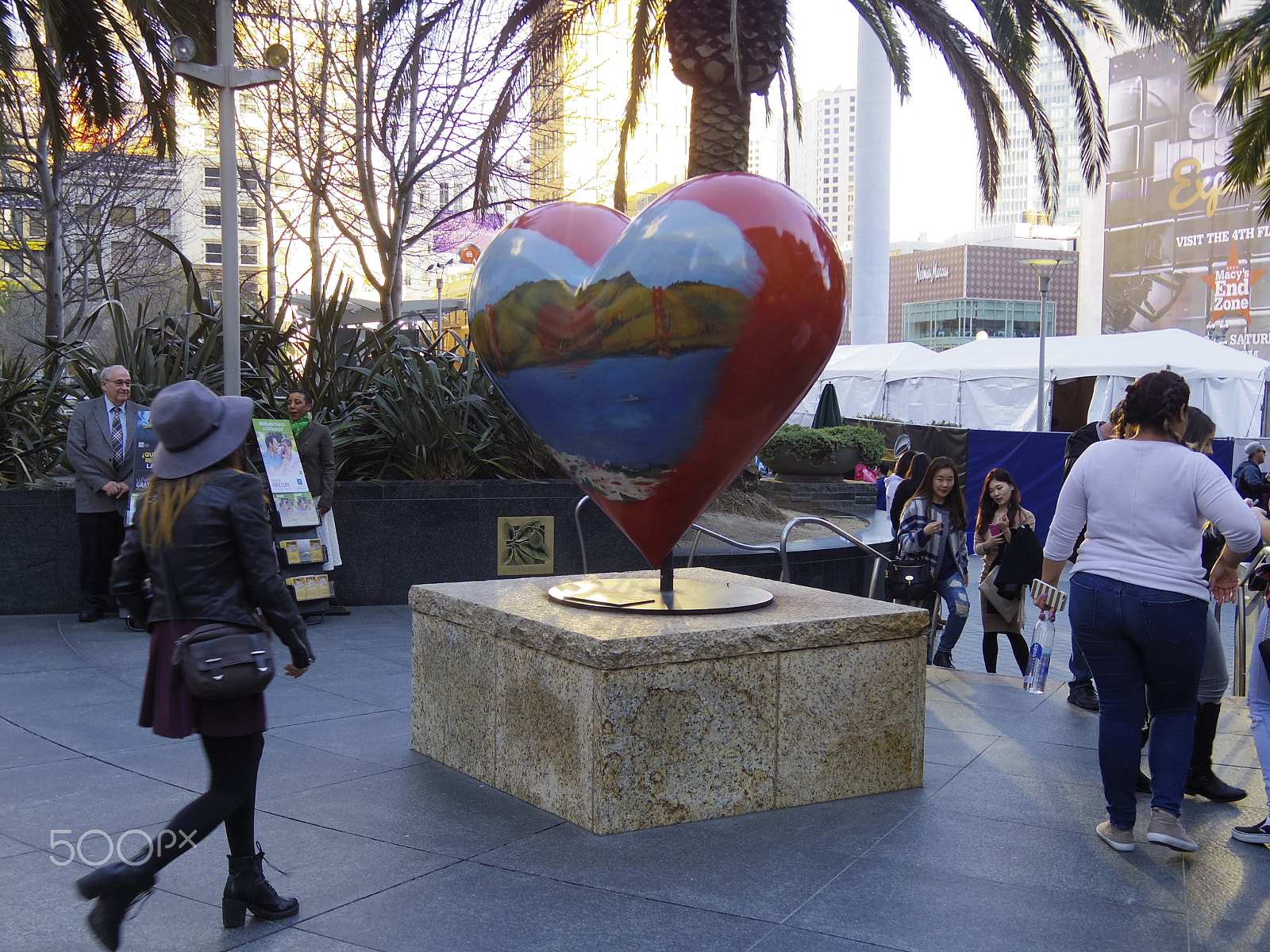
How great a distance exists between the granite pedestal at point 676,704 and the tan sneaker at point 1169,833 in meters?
0.99

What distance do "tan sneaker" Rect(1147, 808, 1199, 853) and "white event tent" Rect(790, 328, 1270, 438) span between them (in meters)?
16.4

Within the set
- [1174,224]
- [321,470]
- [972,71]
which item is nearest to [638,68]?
[972,71]

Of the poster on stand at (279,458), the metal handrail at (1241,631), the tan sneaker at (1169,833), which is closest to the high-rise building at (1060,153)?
the metal handrail at (1241,631)

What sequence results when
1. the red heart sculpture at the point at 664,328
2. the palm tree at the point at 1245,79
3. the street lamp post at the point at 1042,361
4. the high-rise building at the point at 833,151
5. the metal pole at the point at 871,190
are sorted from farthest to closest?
the high-rise building at the point at 833,151
the metal pole at the point at 871,190
the street lamp post at the point at 1042,361
the palm tree at the point at 1245,79
the red heart sculpture at the point at 664,328

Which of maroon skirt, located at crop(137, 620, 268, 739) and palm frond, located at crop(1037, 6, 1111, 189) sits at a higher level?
palm frond, located at crop(1037, 6, 1111, 189)

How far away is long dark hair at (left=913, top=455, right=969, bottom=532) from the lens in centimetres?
716

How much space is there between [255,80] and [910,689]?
6521 mm

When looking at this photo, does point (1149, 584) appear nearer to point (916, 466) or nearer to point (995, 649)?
point (995, 649)

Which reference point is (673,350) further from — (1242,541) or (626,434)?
(1242,541)

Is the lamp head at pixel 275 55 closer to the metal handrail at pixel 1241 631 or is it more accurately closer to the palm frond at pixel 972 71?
the palm frond at pixel 972 71

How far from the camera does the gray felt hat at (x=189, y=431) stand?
3180mm

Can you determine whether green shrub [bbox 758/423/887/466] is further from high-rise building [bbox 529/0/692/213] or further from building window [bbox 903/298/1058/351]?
building window [bbox 903/298/1058/351]

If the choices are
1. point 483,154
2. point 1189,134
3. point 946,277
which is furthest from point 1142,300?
point 946,277

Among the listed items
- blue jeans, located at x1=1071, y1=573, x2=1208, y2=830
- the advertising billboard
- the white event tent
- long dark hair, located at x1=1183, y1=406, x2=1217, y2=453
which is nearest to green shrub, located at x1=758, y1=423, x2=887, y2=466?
the white event tent
